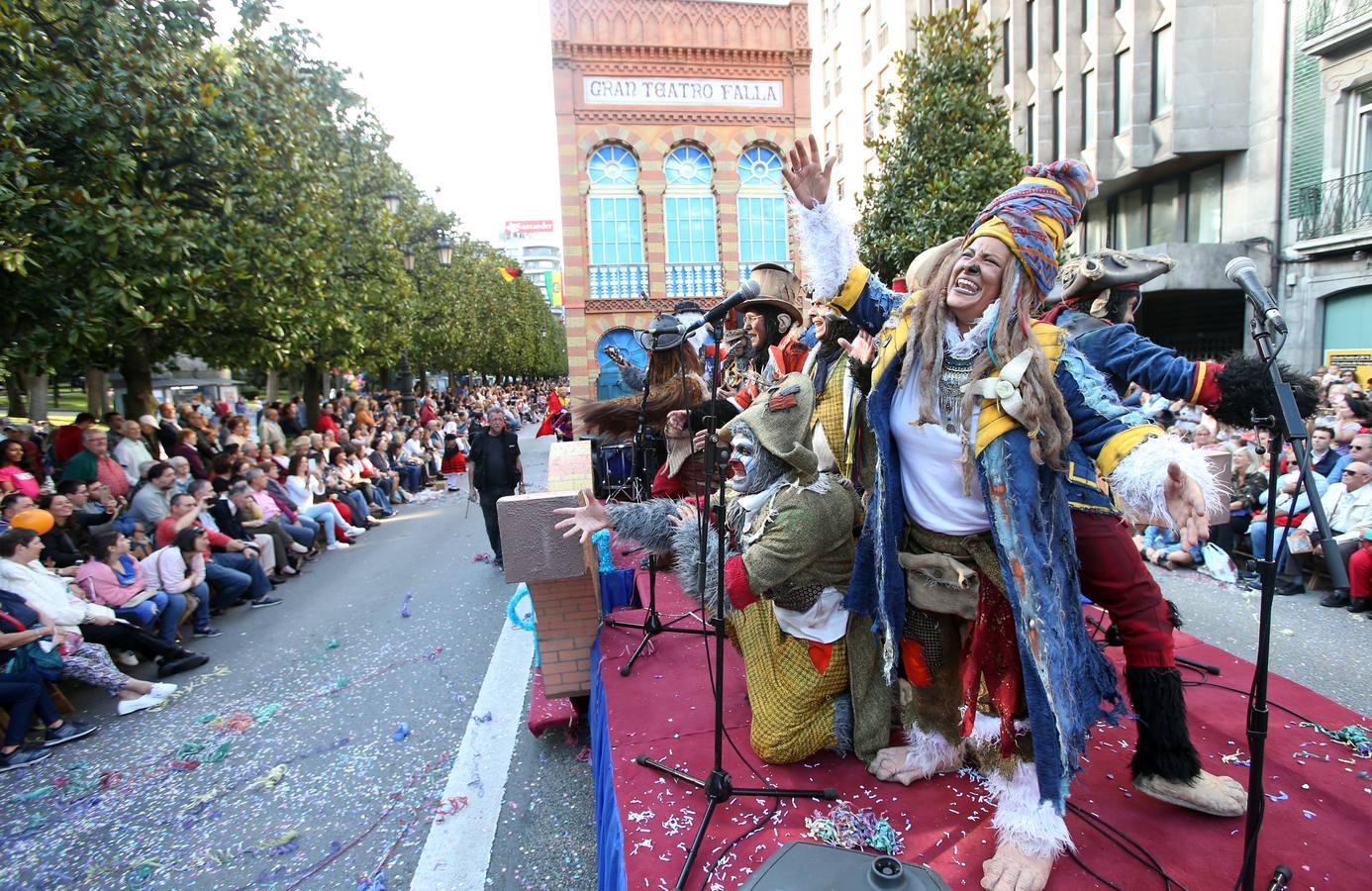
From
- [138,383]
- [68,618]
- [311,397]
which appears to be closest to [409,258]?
[311,397]

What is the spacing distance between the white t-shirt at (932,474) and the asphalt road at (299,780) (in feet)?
6.94

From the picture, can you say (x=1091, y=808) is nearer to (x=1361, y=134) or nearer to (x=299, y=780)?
(x=299, y=780)

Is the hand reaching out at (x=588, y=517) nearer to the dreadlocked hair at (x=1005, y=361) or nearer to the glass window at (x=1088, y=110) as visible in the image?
the dreadlocked hair at (x=1005, y=361)

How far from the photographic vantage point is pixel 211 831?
3324mm

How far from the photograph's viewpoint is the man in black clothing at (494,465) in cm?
766

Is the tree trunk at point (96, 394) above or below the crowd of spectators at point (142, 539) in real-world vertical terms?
above

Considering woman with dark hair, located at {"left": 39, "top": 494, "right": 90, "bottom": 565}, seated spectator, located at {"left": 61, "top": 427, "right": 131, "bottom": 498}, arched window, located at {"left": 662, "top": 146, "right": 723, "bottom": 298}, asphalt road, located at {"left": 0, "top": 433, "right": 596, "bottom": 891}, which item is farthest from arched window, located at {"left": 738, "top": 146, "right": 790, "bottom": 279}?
woman with dark hair, located at {"left": 39, "top": 494, "right": 90, "bottom": 565}

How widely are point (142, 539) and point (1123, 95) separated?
19586 millimetres

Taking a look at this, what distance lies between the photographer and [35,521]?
571 cm

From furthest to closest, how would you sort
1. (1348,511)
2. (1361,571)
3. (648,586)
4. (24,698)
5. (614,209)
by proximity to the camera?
1. (614,209)
2. (1348,511)
3. (1361,571)
4. (648,586)
5. (24,698)

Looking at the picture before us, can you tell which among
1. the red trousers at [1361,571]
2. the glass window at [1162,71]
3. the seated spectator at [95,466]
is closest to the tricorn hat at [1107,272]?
the red trousers at [1361,571]

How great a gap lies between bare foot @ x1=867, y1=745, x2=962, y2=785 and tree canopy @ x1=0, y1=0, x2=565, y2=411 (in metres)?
6.59

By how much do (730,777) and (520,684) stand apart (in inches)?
104

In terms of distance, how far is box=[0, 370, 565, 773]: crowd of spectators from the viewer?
4.48 metres
